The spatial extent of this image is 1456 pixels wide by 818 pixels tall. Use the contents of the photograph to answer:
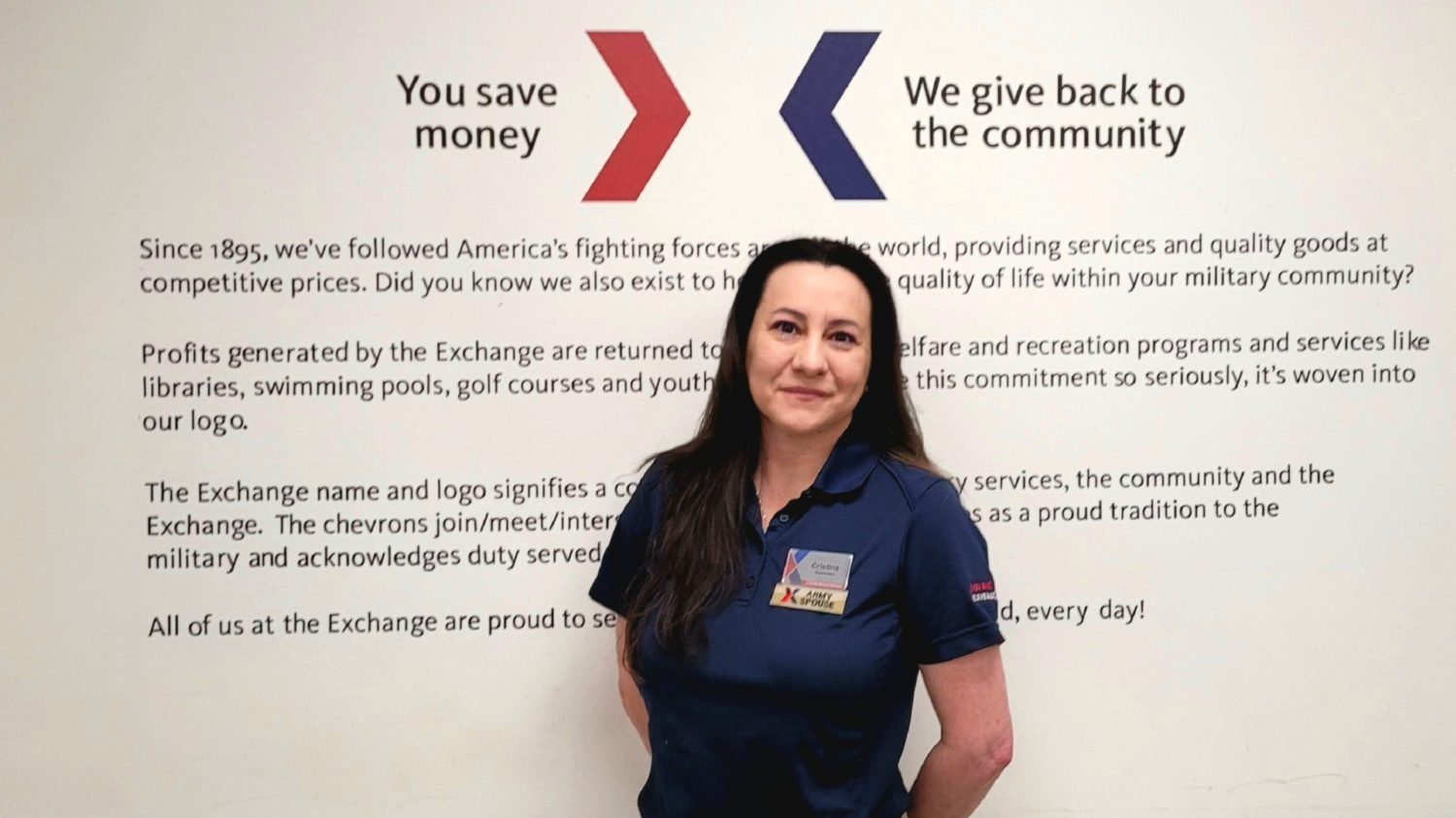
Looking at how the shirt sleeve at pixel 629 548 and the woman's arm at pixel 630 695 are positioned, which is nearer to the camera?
the shirt sleeve at pixel 629 548

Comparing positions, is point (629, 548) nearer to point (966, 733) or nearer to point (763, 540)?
point (763, 540)

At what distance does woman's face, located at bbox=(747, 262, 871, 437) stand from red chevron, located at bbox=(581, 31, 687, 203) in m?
0.48

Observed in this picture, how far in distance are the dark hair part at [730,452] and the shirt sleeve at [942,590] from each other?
14cm

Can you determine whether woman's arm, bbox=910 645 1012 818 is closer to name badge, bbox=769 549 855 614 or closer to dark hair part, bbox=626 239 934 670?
name badge, bbox=769 549 855 614

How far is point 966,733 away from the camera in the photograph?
141cm

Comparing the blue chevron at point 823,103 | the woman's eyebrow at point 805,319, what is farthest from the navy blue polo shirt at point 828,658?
the blue chevron at point 823,103

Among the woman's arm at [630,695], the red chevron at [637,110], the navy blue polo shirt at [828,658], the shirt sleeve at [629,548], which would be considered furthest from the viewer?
the red chevron at [637,110]

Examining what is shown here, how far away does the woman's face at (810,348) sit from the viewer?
141 centimetres

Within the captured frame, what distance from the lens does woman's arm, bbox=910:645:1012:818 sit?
138cm

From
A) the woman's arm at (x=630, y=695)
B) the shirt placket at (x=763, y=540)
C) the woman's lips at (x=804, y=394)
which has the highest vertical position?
the woman's lips at (x=804, y=394)

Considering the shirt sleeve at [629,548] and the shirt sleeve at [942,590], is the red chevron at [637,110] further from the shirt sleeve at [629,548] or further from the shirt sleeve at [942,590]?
the shirt sleeve at [942,590]

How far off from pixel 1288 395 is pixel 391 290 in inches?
67.7

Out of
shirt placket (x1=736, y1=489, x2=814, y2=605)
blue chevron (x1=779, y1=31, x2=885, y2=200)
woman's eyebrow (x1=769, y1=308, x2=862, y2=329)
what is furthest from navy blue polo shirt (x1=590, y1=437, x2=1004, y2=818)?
blue chevron (x1=779, y1=31, x2=885, y2=200)

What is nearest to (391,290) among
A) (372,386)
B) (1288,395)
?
(372,386)
